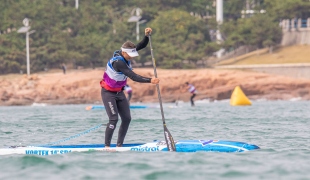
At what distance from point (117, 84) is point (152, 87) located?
5178 centimetres

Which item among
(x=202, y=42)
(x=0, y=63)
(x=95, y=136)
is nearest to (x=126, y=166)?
(x=95, y=136)

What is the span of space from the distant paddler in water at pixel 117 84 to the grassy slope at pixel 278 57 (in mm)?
59344

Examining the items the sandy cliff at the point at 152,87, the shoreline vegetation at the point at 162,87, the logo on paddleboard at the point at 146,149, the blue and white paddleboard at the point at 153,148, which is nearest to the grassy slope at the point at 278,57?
the shoreline vegetation at the point at 162,87

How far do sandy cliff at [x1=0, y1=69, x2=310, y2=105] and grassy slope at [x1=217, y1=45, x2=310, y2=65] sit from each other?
7.13 meters

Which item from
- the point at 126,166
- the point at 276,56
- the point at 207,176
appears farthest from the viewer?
the point at 276,56

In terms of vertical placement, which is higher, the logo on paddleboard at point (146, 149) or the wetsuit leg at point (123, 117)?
the wetsuit leg at point (123, 117)

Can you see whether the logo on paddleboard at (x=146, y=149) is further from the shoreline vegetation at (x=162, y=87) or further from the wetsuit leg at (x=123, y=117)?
the shoreline vegetation at (x=162, y=87)

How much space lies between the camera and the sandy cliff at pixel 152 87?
2566 inches

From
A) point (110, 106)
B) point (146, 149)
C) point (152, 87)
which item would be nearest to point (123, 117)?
point (110, 106)

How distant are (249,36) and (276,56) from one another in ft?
11.5

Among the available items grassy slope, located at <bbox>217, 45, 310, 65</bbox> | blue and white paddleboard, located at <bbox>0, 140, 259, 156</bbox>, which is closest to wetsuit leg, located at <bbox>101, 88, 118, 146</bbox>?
blue and white paddleboard, located at <bbox>0, 140, 259, 156</bbox>

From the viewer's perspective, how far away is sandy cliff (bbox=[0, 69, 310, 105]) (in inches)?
2566

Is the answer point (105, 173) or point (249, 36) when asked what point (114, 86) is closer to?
point (105, 173)

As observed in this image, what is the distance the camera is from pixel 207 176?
11703 millimetres
